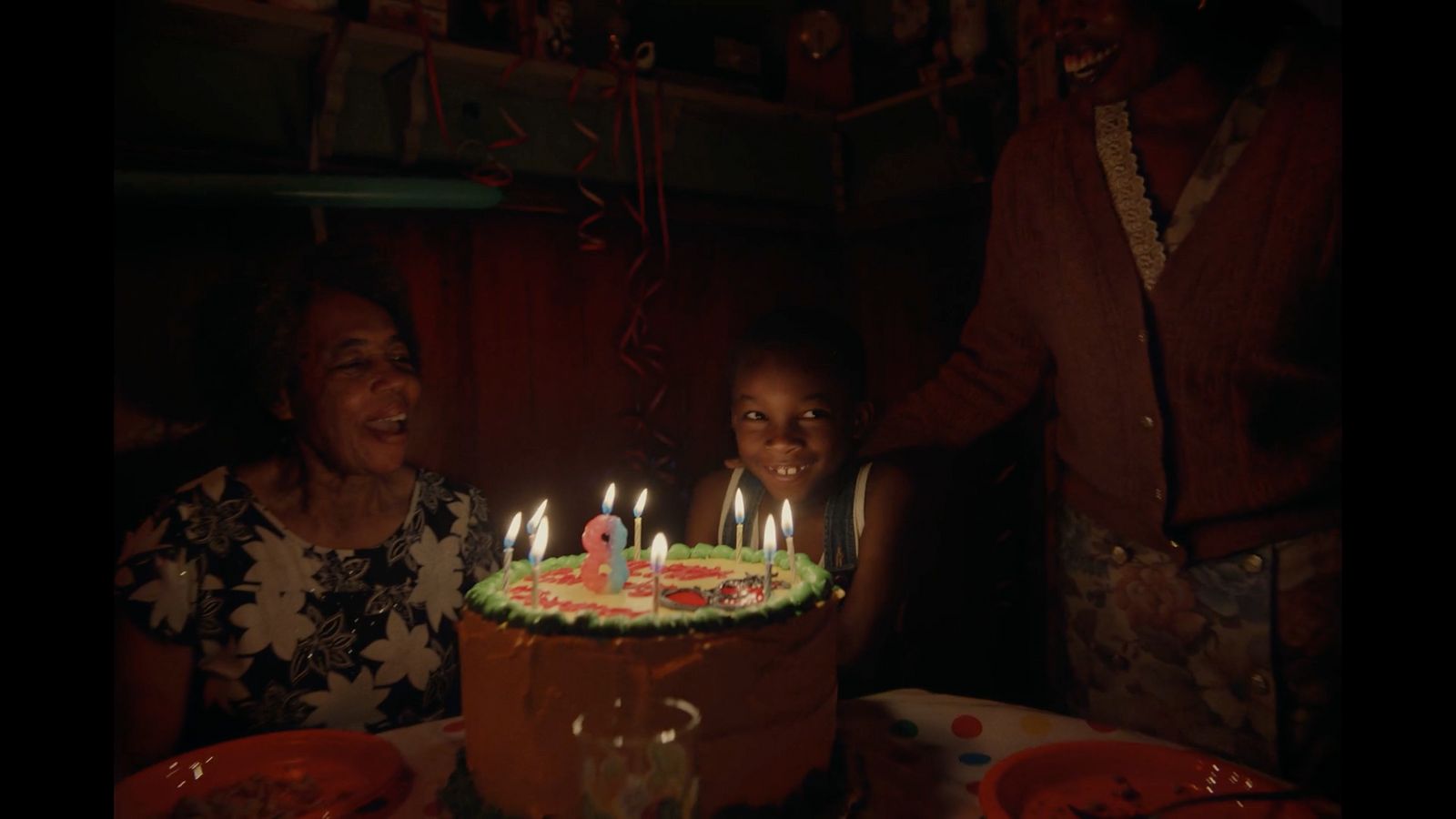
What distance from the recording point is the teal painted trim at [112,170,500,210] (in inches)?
77.3

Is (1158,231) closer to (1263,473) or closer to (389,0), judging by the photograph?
(1263,473)

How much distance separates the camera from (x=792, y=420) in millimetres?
2203

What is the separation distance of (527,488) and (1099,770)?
6.31 ft

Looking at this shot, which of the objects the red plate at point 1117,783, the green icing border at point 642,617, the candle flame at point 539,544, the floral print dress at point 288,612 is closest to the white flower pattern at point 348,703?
the floral print dress at point 288,612

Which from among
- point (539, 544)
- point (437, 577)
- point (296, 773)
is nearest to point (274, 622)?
point (437, 577)

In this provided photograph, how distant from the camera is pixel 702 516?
249cm

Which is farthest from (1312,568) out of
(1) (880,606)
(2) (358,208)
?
(2) (358,208)

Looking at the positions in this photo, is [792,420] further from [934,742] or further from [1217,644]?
[1217,644]

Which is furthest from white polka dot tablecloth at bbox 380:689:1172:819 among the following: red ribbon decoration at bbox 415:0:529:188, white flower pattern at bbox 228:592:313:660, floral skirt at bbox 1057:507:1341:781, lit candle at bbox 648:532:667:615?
red ribbon decoration at bbox 415:0:529:188

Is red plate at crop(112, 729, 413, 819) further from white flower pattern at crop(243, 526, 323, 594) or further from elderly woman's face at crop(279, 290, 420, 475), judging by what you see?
elderly woman's face at crop(279, 290, 420, 475)

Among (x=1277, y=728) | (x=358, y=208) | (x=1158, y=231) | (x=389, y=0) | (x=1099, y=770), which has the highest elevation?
(x=389, y=0)

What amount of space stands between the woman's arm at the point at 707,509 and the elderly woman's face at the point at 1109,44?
1.39 metres

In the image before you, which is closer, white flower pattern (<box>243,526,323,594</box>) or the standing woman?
the standing woman

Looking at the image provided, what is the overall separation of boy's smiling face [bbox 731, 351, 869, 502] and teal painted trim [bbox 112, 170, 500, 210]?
2.99ft
